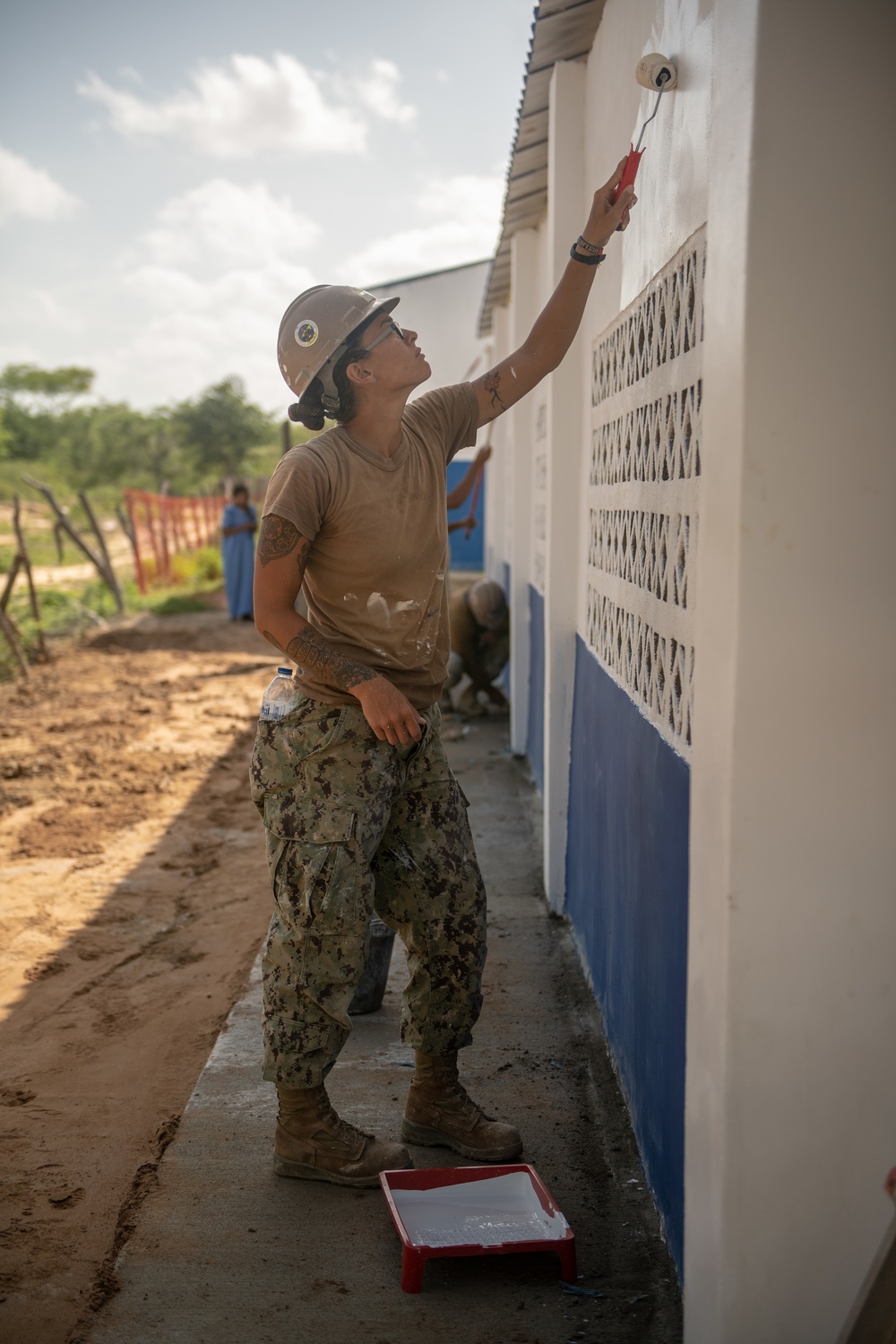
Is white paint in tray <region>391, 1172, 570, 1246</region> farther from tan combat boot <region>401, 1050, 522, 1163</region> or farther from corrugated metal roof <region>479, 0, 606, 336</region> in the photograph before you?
corrugated metal roof <region>479, 0, 606, 336</region>

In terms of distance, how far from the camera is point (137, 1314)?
8.18 feet

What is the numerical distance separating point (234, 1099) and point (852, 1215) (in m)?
2.03

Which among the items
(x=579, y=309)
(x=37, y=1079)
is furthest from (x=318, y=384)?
(x=37, y=1079)

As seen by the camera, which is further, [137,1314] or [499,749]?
[499,749]

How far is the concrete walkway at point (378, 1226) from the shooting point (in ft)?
8.06

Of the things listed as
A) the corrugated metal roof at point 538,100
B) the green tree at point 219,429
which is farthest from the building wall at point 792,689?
the green tree at point 219,429

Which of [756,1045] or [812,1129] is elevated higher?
[756,1045]

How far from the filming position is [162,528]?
72.6ft

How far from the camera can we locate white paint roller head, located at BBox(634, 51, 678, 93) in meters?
2.66

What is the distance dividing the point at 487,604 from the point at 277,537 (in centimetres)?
676

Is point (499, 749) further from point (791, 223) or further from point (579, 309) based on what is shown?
point (791, 223)

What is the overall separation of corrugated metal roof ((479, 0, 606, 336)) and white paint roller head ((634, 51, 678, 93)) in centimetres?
145

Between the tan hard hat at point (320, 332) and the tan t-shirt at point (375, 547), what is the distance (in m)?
0.15

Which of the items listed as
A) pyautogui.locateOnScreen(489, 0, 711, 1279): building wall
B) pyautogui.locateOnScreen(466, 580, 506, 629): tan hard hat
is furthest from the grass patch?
pyautogui.locateOnScreen(489, 0, 711, 1279): building wall
